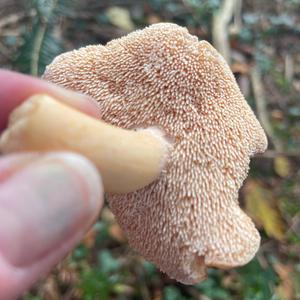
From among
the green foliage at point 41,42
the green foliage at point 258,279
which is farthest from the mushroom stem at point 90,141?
the green foliage at point 258,279

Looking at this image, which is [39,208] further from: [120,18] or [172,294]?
[120,18]

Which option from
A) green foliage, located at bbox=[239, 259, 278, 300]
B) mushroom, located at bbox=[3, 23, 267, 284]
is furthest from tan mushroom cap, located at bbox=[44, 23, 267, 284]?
green foliage, located at bbox=[239, 259, 278, 300]

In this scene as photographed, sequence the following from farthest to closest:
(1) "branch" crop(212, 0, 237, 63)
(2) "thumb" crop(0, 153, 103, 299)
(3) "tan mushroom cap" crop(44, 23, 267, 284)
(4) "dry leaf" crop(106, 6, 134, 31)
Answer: (4) "dry leaf" crop(106, 6, 134, 31)
(1) "branch" crop(212, 0, 237, 63)
(3) "tan mushroom cap" crop(44, 23, 267, 284)
(2) "thumb" crop(0, 153, 103, 299)

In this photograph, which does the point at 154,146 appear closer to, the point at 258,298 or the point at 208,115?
the point at 208,115

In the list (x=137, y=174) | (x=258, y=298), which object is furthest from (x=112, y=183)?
(x=258, y=298)

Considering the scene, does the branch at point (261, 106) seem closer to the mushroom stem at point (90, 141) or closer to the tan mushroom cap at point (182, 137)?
the tan mushroom cap at point (182, 137)

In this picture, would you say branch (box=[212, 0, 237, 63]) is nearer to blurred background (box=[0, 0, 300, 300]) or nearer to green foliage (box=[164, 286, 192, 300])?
blurred background (box=[0, 0, 300, 300])

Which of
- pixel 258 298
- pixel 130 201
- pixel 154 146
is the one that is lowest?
pixel 258 298
